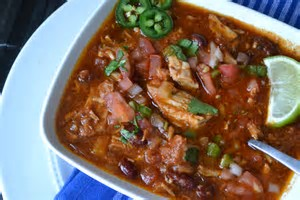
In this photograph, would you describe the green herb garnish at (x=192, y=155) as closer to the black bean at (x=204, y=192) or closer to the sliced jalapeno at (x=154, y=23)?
the black bean at (x=204, y=192)

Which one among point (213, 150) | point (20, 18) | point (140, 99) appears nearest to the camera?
point (213, 150)

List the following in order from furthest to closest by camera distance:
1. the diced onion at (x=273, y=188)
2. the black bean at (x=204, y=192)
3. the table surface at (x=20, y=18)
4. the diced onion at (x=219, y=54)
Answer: the table surface at (x=20, y=18) → the diced onion at (x=219, y=54) → the diced onion at (x=273, y=188) → the black bean at (x=204, y=192)

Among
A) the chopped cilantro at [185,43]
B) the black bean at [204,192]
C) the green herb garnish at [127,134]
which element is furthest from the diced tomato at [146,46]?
the black bean at [204,192]

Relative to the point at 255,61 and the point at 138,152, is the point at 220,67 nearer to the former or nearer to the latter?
the point at 255,61

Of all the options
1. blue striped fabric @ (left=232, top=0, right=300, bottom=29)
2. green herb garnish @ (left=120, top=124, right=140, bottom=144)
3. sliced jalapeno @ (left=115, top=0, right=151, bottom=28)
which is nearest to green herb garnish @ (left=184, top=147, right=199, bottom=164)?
green herb garnish @ (left=120, top=124, right=140, bottom=144)

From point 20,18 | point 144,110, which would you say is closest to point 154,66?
point 144,110

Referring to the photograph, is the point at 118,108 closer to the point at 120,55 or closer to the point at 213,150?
the point at 120,55
